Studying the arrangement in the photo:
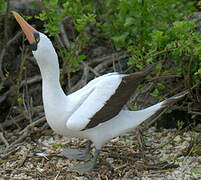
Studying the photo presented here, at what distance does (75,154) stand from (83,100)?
0.63 meters

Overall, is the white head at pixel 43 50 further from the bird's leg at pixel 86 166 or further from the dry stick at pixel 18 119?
the dry stick at pixel 18 119

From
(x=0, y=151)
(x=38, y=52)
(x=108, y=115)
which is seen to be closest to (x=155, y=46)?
(x=108, y=115)

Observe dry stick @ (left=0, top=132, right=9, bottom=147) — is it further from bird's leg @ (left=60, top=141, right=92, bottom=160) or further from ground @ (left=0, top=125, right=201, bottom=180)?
bird's leg @ (left=60, top=141, right=92, bottom=160)

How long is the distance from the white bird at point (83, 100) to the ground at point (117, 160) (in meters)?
0.35

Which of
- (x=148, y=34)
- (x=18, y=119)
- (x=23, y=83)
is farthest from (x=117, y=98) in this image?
(x=23, y=83)

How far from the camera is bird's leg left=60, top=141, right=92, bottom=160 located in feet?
9.39

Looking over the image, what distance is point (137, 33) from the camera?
3.50 meters

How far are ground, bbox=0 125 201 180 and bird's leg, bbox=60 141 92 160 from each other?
55 millimetres

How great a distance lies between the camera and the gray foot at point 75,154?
2.86 m

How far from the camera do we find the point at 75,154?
2900 mm

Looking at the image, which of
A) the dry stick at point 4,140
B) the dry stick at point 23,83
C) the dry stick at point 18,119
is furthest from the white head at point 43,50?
the dry stick at point 23,83

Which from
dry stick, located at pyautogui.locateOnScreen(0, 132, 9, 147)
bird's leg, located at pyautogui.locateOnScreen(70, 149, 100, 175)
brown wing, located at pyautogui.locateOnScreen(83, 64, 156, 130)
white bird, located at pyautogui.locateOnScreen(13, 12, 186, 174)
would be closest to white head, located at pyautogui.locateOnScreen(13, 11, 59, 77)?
white bird, located at pyautogui.locateOnScreen(13, 12, 186, 174)

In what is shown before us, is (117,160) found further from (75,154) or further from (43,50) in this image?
(43,50)

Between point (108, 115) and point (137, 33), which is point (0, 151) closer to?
point (108, 115)
